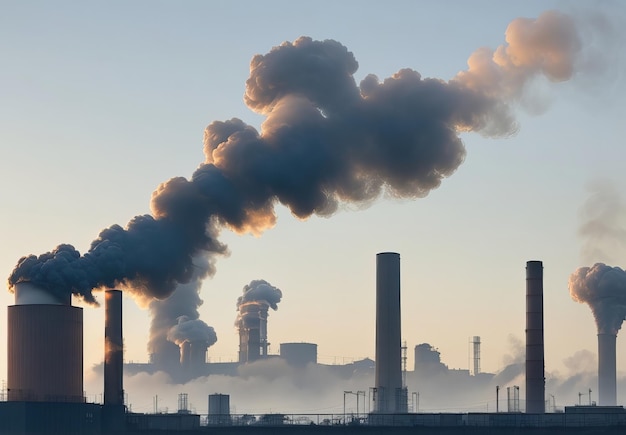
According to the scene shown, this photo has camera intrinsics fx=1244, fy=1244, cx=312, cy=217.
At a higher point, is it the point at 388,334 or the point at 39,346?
the point at 388,334

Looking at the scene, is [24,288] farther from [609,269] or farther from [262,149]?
[609,269]

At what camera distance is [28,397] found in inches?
3492

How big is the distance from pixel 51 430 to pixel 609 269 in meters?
82.0

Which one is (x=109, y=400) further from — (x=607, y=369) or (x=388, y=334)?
(x=607, y=369)

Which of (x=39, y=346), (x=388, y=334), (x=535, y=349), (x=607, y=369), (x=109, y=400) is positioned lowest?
(x=109, y=400)

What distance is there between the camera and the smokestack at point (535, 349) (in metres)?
110

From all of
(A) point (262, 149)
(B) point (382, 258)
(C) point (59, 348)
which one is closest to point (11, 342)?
(C) point (59, 348)

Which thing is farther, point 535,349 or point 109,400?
point 535,349

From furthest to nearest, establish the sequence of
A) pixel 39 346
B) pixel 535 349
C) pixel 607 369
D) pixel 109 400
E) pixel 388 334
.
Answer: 1. pixel 607 369
2. pixel 388 334
3. pixel 535 349
4. pixel 109 400
5. pixel 39 346

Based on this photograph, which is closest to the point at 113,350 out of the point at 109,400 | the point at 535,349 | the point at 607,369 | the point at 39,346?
the point at 109,400

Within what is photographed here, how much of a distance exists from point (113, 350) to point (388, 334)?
3050cm

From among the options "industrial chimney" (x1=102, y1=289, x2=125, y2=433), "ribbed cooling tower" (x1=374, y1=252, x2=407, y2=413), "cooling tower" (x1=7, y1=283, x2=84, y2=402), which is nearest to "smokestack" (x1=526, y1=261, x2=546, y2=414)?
"ribbed cooling tower" (x1=374, y1=252, x2=407, y2=413)

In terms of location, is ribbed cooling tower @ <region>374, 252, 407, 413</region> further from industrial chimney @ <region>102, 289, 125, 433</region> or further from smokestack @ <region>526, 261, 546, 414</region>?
industrial chimney @ <region>102, 289, 125, 433</region>

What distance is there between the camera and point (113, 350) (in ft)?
311
